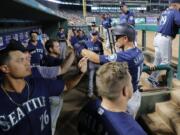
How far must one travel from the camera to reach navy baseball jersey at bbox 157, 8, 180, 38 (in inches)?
181

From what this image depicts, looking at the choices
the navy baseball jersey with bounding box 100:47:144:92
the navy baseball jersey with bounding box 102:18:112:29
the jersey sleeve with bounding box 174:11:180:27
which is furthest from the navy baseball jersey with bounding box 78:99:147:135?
the navy baseball jersey with bounding box 102:18:112:29

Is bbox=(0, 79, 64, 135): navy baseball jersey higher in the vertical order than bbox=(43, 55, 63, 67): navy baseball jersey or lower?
lower

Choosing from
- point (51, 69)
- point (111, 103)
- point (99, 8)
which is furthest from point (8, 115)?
point (99, 8)

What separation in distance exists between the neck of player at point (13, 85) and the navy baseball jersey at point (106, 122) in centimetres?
53

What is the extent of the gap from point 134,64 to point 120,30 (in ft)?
1.18

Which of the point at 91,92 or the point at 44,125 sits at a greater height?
the point at 44,125

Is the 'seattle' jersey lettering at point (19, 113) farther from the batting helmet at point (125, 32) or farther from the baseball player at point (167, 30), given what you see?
the baseball player at point (167, 30)

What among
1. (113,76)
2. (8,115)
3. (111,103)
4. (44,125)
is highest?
(113,76)

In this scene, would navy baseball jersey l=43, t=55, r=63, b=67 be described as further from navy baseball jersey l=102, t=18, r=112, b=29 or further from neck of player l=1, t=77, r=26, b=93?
navy baseball jersey l=102, t=18, r=112, b=29

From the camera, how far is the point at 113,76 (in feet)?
5.89

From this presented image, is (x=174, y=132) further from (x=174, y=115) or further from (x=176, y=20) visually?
(x=176, y=20)

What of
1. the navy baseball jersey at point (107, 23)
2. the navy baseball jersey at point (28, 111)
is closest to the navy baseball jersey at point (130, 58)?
the navy baseball jersey at point (28, 111)

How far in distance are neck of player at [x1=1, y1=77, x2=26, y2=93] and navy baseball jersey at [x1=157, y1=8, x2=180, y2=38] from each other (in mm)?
3046

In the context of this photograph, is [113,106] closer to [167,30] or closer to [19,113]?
[19,113]
